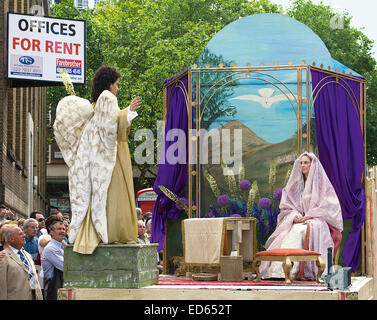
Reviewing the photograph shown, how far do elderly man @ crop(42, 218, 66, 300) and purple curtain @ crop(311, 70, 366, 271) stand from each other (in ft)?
15.0

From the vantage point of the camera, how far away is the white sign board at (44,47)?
18.6 m

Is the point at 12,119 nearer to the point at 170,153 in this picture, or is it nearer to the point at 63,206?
the point at 170,153

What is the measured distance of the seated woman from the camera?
10.3m

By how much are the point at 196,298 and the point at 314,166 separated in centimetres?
357

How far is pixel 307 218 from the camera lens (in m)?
10.6

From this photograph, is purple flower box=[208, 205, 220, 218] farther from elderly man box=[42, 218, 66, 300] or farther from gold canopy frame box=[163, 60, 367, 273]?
elderly man box=[42, 218, 66, 300]

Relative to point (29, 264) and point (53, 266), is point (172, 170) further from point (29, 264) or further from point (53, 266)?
point (29, 264)

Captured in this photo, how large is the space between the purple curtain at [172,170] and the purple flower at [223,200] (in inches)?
24.5

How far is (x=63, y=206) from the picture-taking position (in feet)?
182

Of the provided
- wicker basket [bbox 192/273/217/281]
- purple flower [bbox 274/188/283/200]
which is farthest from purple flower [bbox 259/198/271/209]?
wicker basket [bbox 192/273/217/281]

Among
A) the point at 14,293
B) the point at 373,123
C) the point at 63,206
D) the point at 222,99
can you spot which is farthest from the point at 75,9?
the point at 14,293

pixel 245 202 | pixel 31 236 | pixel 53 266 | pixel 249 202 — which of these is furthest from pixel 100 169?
pixel 245 202

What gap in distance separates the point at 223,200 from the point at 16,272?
463 centimetres

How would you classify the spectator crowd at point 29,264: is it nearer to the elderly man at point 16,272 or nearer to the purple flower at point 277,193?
the elderly man at point 16,272
